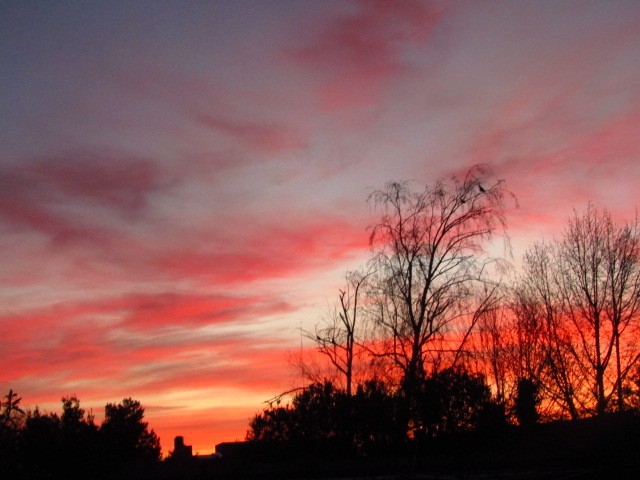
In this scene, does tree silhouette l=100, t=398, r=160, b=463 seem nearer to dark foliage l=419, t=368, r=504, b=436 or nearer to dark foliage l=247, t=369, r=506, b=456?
dark foliage l=247, t=369, r=506, b=456

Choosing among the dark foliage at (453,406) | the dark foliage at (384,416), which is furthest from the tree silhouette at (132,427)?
the dark foliage at (453,406)

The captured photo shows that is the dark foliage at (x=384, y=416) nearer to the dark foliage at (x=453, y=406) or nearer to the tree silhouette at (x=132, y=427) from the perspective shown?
the dark foliage at (x=453, y=406)

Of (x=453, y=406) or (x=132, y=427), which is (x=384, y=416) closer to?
(x=453, y=406)

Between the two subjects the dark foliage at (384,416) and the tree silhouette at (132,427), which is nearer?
the dark foliage at (384,416)

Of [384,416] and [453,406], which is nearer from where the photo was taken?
[453,406]

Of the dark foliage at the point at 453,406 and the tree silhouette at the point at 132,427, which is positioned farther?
the tree silhouette at the point at 132,427

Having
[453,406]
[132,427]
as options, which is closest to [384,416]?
[453,406]

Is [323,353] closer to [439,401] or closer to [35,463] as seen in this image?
[439,401]

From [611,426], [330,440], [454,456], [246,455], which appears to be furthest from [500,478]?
[246,455]

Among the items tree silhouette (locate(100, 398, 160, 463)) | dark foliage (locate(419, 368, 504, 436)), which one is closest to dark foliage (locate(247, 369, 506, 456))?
dark foliage (locate(419, 368, 504, 436))

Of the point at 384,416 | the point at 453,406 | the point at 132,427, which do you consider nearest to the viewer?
the point at 453,406

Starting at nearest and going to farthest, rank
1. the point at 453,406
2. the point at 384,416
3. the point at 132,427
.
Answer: the point at 453,406
the point at 384,416
the point at 132,427

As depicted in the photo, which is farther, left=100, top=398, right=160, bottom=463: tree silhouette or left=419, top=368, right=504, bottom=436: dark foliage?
left=100, top=398, right=160, bottom=463: tree silhouette

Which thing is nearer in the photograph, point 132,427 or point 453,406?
point 453,406
